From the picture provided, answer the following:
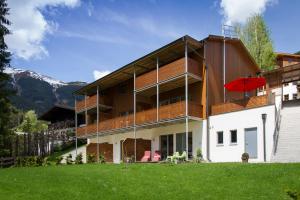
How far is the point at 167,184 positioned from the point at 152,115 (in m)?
18.4

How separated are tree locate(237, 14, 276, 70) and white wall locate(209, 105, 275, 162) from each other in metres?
22.9

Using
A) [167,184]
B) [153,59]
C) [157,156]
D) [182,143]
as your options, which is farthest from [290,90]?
[167,184]

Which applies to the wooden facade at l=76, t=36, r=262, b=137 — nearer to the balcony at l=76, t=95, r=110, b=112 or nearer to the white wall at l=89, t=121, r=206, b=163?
the white wall at l=89, t=121, r=206, b=163

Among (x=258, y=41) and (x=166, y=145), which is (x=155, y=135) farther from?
(x=258, y=41)

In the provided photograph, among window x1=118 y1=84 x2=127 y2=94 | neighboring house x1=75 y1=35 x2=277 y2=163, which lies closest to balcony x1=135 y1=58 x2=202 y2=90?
neighboring house x1=75 y1=35 x2=277 y2=163

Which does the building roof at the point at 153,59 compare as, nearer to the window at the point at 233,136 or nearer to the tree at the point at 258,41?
the window at the point at 233,136

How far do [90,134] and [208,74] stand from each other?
17783 mm

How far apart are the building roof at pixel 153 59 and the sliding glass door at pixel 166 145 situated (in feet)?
19.1

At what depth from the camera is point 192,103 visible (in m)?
31.8

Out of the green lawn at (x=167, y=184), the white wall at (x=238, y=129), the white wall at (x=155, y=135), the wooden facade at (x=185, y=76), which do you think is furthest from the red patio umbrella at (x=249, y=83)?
the green lawn at (x=167, y=184)

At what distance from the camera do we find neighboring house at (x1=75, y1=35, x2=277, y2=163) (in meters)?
28.5

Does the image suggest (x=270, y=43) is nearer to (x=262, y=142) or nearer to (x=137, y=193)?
(x=262, y=142)

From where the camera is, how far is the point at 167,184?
55.8 ft

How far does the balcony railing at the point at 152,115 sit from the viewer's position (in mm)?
31750
